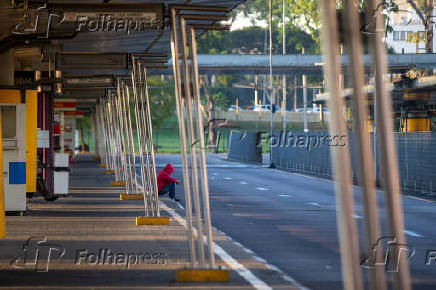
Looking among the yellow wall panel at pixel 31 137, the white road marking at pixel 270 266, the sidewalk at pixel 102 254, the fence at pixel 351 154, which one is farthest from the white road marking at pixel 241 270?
the yellow wall panel at pixel 31 137

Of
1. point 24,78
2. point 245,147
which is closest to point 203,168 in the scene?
point 24,78

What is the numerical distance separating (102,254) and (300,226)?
670 cm

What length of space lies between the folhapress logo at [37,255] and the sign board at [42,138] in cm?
1303

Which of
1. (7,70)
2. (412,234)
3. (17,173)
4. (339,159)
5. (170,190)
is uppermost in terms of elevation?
(7,70)

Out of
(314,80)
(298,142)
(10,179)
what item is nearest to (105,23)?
(10,179)

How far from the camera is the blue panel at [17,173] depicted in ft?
80.6

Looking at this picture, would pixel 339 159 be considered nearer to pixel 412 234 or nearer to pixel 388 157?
pixel 388 157

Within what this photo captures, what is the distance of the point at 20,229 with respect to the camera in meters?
21.1

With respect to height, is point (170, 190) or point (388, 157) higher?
point (388, 157)

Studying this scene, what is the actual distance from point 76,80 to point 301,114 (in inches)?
3311

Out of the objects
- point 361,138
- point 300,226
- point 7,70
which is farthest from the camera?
point 7,70

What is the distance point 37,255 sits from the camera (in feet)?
54.0

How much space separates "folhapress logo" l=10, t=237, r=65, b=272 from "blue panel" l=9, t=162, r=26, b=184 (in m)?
5.84

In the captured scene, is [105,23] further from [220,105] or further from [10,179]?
[220,105]
